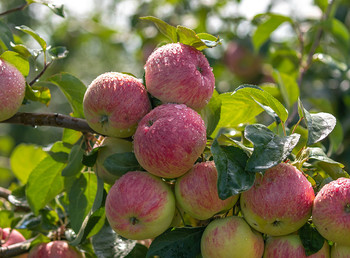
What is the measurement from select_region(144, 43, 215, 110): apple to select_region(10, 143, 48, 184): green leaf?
798 millimetres

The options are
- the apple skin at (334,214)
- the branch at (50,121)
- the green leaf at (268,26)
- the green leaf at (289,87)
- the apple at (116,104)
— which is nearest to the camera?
the apple skin at (334,214)

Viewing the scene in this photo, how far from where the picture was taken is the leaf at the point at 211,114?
38.9 inches

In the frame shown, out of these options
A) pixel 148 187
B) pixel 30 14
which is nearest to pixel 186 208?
pixel 148 187

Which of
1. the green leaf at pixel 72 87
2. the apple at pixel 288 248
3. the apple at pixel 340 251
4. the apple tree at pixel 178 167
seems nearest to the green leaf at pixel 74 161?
the apple tree at pixel 178 167

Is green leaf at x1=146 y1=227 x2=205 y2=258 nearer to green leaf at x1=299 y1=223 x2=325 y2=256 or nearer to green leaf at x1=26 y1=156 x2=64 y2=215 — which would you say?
green leaf at x1=299 y1=223 x2=325 y2=256

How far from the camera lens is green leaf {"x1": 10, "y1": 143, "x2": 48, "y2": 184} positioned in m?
1.59

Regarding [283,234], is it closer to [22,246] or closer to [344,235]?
[344,235]

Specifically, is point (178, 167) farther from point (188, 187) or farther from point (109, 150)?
point (109, 150)

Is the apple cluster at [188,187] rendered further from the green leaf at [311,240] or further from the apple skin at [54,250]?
the apple skin at [54,250]

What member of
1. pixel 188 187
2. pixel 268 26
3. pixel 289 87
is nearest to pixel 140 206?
pixel 188 187

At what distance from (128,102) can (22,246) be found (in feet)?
1.60

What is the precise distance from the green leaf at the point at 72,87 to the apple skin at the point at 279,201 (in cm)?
48

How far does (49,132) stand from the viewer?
3.28m

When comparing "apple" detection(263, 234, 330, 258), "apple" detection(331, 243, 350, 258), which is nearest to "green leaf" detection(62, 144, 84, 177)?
"apple" detection(263, 234, 330, 258)
